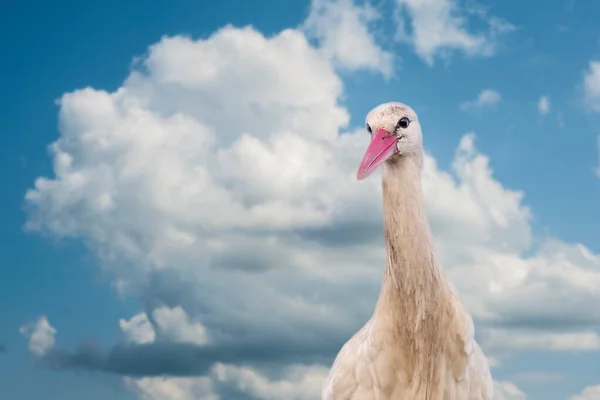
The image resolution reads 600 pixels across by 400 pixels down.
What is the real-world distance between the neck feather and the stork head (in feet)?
0.51

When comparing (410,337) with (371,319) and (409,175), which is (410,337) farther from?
(409,175)

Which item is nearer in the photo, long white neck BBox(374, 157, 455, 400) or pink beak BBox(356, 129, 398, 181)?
pink beak BBox(356, 129, 398, 181)

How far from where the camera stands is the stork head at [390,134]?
8.93m

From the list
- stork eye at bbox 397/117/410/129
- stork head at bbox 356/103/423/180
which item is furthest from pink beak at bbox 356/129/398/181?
stork eye at bbox 397/117/410/129

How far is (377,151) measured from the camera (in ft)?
29.4

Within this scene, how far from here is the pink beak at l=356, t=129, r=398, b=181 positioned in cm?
888

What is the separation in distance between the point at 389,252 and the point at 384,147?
114 cm

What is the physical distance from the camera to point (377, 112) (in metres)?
9.23

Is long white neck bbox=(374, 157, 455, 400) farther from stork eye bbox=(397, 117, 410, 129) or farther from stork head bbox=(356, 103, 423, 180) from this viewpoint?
stork eye bbox=(397, 117, 410, 129)

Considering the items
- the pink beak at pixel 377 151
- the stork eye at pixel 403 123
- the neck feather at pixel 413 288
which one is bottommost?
the neck feather at pixel 413 288

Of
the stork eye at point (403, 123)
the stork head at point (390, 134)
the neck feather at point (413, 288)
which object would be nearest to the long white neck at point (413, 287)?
the neck feather at point (413, 288)

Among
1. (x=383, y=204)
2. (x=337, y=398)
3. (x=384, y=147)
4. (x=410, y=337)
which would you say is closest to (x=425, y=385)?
(x=410, y=337)

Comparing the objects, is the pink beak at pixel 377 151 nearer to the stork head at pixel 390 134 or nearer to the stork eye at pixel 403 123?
the stork head at pixel 390 134

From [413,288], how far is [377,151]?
152 centimetres
